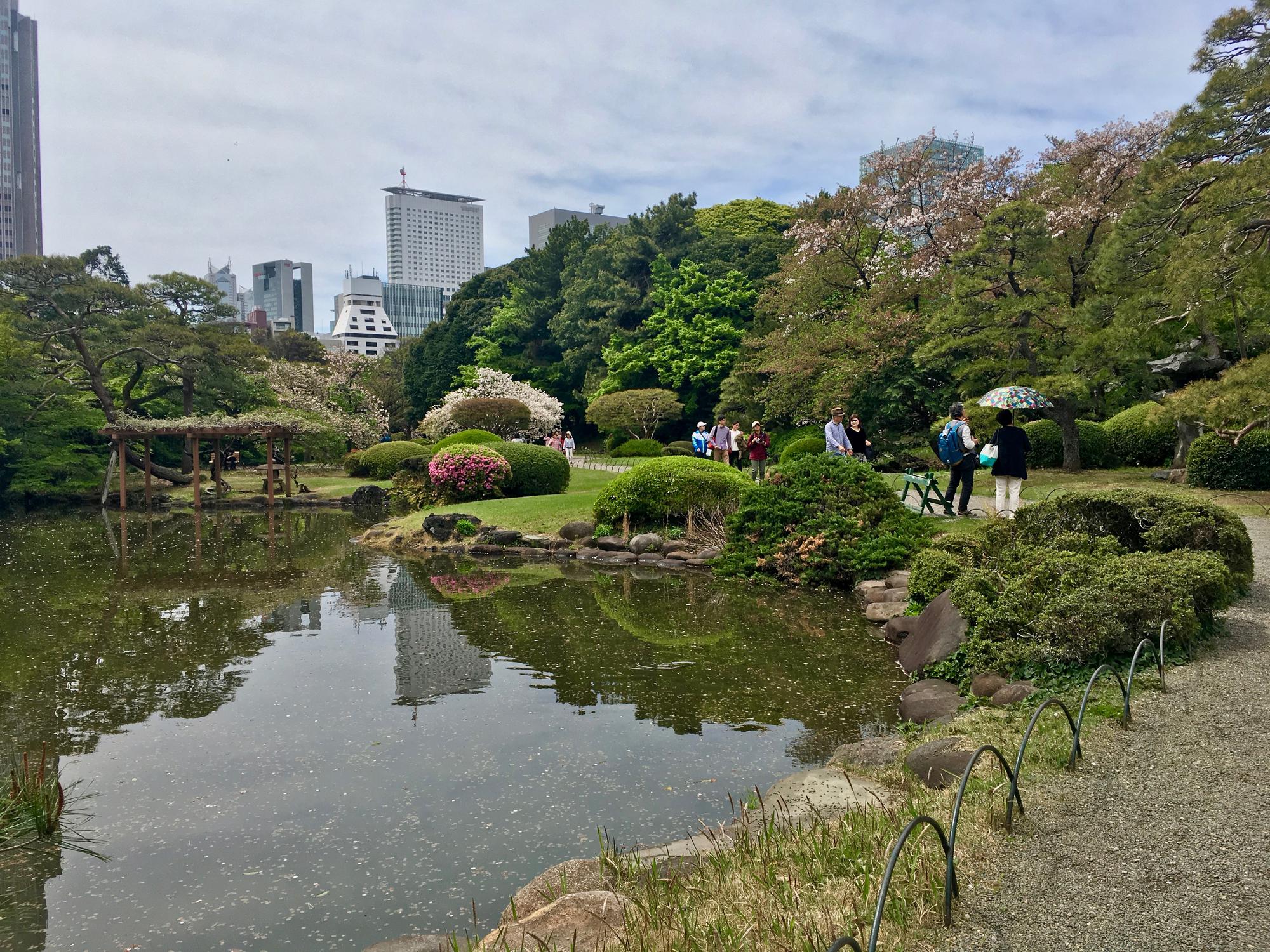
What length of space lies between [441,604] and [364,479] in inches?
871

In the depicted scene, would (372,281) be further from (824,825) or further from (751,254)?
(824,825)

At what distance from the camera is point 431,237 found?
186625 mm

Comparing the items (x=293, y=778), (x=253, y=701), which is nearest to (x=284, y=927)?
(x=293, y=778)

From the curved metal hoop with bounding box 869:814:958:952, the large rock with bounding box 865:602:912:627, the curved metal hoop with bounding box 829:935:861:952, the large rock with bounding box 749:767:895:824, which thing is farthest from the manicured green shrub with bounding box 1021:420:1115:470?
the curved metal hoop with bounding box 829:935:861:952

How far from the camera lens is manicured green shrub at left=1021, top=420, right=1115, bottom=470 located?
20094mm

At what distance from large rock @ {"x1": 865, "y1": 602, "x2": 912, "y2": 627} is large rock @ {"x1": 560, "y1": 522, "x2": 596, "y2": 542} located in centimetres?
641

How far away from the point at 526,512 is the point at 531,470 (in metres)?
3.89

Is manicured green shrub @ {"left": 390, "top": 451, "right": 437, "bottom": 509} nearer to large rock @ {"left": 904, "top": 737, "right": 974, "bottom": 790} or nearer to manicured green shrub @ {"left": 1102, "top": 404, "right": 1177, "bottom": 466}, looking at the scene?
manicured green shrub @ {"left": 1102, "top": 404, "right": 1177, "bottom": 466}

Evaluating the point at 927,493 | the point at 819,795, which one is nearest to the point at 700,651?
the point at 819,795

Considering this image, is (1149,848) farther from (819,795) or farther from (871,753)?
(871,753)

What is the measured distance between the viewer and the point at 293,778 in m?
5.70

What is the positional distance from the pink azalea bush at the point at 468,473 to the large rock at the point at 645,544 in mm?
6544

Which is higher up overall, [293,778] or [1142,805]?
[1142,805]

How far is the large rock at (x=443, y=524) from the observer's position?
16578mm
